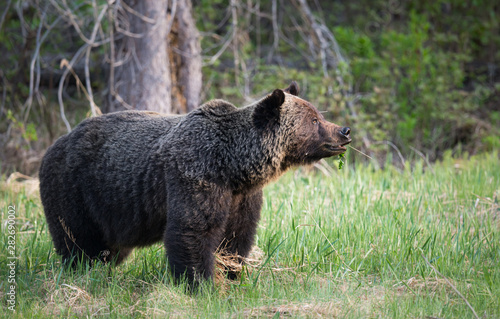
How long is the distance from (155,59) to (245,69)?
1.98 m

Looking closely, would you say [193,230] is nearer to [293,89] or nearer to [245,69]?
[293,89]

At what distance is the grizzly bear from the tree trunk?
2539 mm

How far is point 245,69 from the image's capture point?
9.23 m

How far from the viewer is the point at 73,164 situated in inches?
199

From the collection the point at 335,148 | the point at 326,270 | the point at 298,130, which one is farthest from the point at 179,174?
the point at 326,270

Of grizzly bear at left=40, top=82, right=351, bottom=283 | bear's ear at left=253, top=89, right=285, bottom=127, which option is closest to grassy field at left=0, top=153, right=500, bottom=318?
grizzly bear at left=40, top=82, right=351, bottom=283

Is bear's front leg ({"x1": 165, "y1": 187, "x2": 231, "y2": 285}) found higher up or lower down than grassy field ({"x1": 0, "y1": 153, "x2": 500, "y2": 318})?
higher up

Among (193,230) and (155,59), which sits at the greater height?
(155,59)

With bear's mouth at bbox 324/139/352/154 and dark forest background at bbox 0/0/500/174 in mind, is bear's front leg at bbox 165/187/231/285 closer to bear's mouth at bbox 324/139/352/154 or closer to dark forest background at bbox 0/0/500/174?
bear's mouth at bbox 324/139/352/154

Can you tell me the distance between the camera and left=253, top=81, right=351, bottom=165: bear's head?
15.0ft

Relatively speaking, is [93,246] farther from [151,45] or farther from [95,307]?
[151,45]

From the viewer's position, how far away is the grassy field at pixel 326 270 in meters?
3.96

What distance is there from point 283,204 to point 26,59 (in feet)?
22.2

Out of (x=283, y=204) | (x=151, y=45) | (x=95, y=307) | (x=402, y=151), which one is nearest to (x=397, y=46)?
(x=402, y=151)
